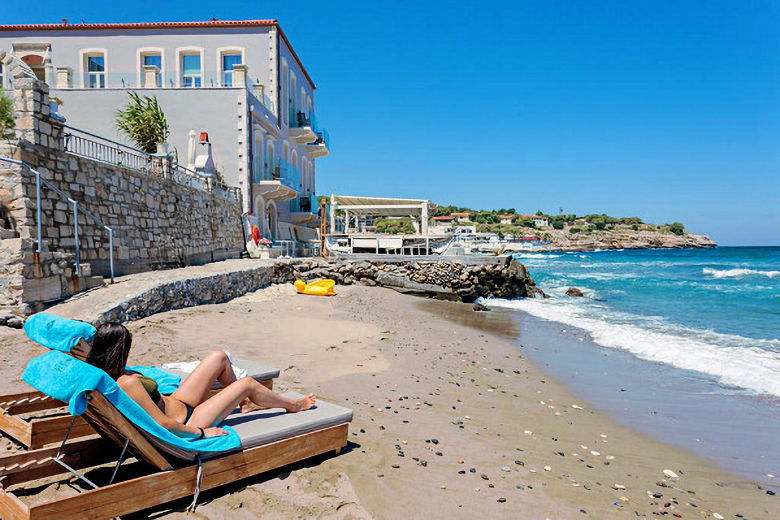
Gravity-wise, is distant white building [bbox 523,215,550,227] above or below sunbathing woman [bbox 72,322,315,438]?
above

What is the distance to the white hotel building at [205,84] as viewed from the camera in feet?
67.5

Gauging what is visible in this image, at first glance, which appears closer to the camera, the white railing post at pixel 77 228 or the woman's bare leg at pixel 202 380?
the woman's bare leg at pixel 202 380

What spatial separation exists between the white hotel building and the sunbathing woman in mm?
17881

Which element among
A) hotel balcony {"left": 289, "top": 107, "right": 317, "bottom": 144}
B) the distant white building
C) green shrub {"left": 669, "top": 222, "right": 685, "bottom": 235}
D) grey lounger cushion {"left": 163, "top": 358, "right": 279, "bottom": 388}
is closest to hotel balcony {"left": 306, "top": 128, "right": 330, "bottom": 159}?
hotel balcony {"left": 289, "top": 107, "right": 317, "bottom": 144}

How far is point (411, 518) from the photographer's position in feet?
10.7

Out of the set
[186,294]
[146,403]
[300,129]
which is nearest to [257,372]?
[146,403]

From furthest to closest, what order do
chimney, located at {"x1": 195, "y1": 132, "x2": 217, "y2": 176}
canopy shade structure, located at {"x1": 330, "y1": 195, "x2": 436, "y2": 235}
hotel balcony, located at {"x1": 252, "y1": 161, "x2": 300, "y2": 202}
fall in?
canopy shade structure, located at {"x1": 330, "y1": 195, "x2": 436, "y2": 235}
hotel balcony, located at {"x1": 252, "y1": 161, "x2": 300, "y2": 202}
chimney, located at {"x1": 195, "y1": 132, "x2": 217, "y2": 176}

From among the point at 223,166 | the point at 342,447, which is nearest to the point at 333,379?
the point at 342,447

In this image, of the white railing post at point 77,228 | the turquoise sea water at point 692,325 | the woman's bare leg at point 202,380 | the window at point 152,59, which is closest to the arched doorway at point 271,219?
the window at point 152,59

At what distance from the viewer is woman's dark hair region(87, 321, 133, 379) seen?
3.00 m

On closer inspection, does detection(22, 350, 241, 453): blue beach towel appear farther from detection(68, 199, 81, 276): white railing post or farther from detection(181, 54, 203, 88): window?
detection(181, 54, 203, 88): window

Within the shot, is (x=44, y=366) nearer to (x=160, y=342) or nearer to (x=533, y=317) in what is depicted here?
(x=160, y=342)

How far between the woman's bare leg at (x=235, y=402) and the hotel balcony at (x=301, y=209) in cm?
2348

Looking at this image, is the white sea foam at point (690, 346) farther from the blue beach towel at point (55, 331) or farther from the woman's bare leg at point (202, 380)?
the blue beach towel at point (55, 331)
